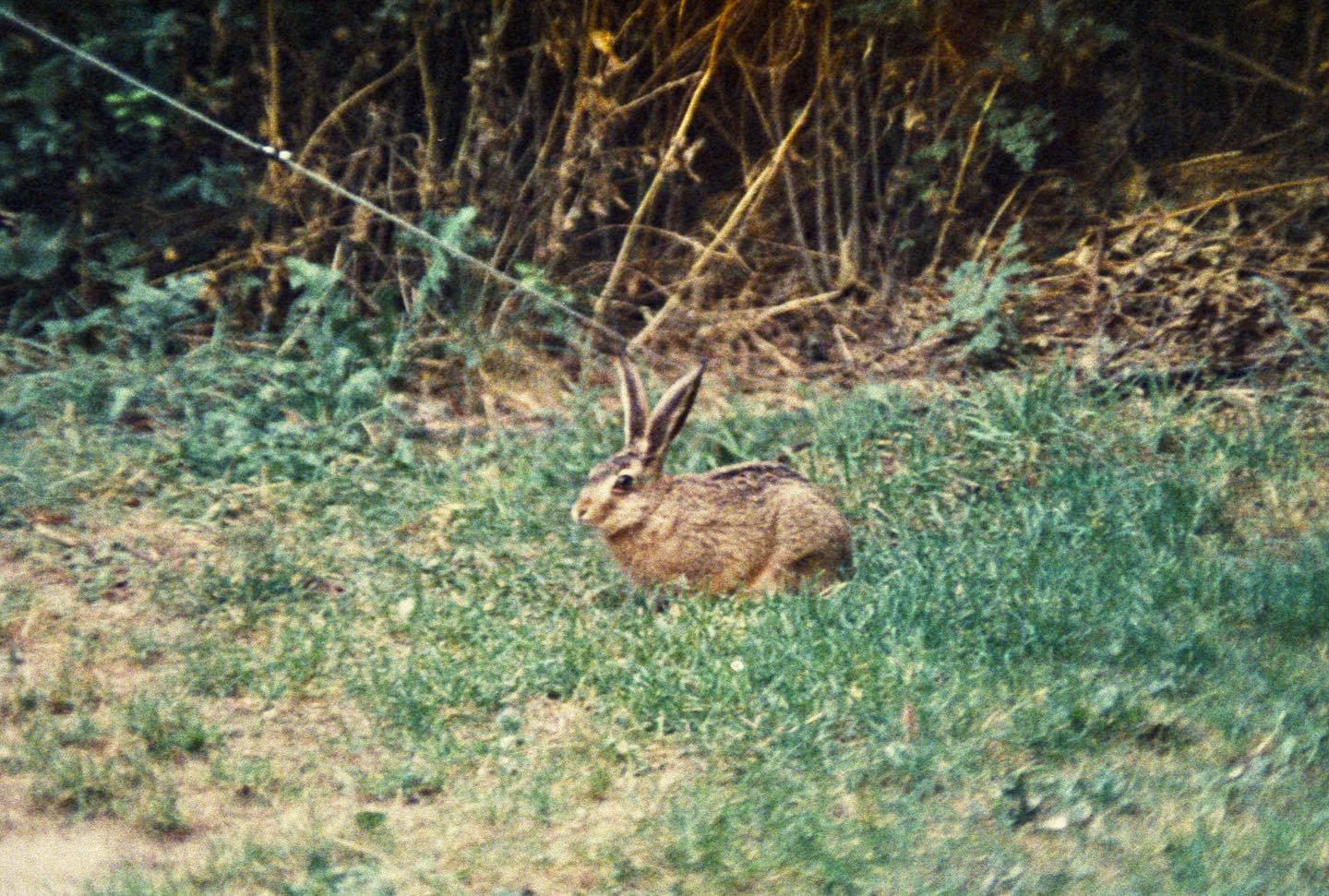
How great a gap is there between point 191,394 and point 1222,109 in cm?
464

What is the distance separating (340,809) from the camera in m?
3.77

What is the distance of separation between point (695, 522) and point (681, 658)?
2.27 ft

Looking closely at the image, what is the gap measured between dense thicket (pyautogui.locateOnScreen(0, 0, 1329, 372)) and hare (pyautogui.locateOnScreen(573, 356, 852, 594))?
1.84m

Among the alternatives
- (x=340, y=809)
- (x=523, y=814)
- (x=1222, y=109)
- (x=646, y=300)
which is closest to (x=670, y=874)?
(x=523, y=814)

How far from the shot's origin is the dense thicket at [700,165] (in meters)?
6.90

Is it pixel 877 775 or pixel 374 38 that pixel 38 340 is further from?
pixel 877 775

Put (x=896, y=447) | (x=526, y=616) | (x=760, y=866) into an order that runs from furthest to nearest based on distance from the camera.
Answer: (x=896, y=447), (x=526, y=616), (x=760, y=866)

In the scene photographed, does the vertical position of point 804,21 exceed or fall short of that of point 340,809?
it exceeds it

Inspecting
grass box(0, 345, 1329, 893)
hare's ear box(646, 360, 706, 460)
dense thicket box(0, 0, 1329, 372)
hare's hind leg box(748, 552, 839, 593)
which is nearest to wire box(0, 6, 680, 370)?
dense thicket box(0, 0, 1329, 372)

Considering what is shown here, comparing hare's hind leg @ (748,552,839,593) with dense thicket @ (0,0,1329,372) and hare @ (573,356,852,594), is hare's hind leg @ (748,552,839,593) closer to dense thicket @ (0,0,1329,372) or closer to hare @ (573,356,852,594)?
hare @ (573,356,852,594)

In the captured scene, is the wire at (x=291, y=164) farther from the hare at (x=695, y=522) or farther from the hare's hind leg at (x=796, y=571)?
the hare's hind leg at (x=796, y=571)

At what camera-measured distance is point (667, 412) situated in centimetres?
509

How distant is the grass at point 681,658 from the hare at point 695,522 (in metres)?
0.15

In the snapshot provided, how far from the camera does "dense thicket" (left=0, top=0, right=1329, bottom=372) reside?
6.90 metres
